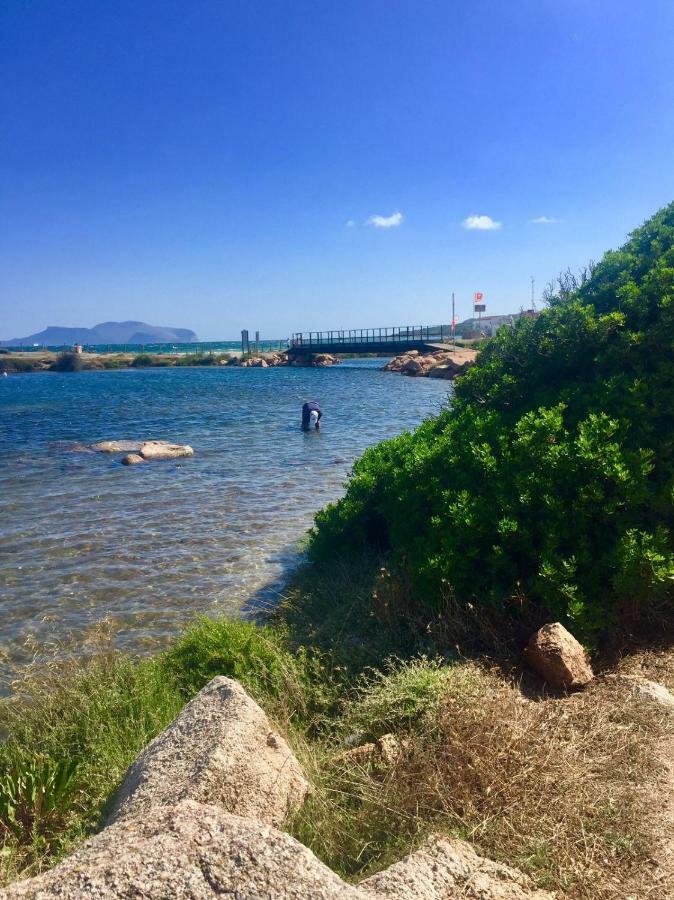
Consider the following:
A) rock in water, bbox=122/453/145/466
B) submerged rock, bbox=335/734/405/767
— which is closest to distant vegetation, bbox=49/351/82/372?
rock in water, bbox=122/453/145/466

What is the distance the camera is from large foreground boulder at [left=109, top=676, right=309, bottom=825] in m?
2.88

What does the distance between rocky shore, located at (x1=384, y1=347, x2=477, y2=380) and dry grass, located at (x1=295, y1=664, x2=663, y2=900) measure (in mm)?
44674

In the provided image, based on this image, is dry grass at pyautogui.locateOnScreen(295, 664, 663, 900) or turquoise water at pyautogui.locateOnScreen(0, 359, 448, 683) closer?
dry grass at pyautogui.locateOnScreen(295, 664, 663, 900)

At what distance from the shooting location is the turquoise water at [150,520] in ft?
23.8

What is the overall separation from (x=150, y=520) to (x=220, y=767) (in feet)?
28.3

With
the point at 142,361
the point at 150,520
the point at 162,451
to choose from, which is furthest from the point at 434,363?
the point at 142,361

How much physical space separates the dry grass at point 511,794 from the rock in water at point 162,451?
14571 millimetres

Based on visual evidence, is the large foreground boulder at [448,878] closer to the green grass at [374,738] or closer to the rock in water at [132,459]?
the green grass at [374,738]

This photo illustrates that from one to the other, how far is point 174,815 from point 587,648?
3226 mm

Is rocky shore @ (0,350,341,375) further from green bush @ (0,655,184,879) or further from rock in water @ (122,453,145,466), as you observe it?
green bush @ (0,655,184,879)

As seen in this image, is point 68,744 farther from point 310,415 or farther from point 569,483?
point 310,415

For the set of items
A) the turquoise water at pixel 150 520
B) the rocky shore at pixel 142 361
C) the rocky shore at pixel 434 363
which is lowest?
the turquoise water at pixel 150 520

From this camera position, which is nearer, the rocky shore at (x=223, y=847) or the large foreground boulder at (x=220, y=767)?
the rocky shore at (x=223, y=847)

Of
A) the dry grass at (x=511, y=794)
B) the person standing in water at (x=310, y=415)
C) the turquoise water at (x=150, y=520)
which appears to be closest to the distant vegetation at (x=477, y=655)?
the dry grass at (x=511, y=794)
